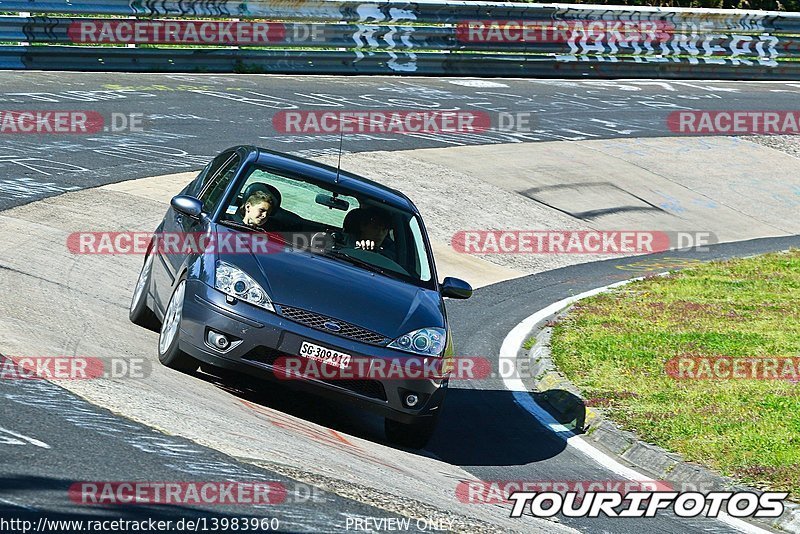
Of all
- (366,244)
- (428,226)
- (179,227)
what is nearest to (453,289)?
(366,244)

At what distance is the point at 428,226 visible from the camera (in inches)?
643

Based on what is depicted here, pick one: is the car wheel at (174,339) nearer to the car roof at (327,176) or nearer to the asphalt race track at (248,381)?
the asphalt race track at (248,381)

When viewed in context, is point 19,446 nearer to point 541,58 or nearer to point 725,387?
point 725,387

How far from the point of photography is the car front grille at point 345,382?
7816mm

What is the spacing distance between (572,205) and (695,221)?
2131 millimetres

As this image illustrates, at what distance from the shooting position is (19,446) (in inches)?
239

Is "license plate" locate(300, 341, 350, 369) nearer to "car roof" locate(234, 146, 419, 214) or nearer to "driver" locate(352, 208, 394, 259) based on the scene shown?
"driver" locate(352, 208, 394, 259)

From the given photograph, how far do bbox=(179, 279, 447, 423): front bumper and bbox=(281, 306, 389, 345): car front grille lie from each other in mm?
33

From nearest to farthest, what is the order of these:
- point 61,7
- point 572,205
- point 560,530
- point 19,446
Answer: point 19,446, point 560,530, point 572,205, point 61,7

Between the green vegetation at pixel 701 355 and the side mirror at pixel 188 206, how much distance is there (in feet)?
11.4

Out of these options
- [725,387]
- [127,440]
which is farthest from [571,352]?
[127,440]

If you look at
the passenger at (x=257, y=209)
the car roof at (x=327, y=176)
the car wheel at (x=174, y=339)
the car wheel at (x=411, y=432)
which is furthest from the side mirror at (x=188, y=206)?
the car wheel at (x=411, y=432)

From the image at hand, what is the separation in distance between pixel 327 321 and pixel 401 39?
18.0m

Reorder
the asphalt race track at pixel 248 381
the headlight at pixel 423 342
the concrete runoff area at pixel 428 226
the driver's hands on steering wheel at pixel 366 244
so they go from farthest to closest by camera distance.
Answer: the driver's hands on steering wheel at pixel 366 244 < the headlight at pixel 423 342 < the concrete runoff area at pixel 428 226 < the asphalt race track at pixel 248 381
